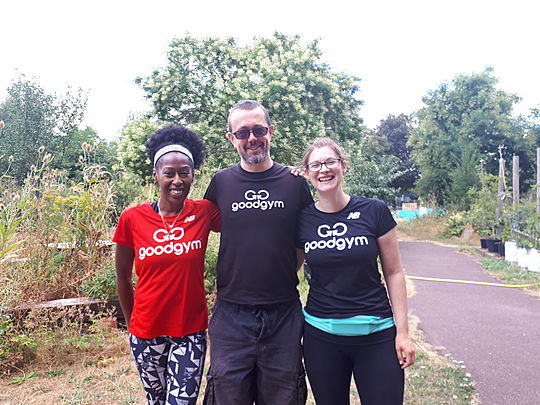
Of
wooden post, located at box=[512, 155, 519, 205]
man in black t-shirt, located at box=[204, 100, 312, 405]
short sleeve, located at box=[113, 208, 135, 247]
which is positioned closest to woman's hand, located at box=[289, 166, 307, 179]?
man in black t-shirt, located at box=[204, 100, 312, 405]

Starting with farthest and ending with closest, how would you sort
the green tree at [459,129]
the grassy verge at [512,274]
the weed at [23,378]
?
1. the green tree at [459,129]
2. the grassy verge at [512,274]
3. the weed at [23,378]

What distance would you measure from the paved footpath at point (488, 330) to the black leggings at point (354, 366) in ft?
6.56

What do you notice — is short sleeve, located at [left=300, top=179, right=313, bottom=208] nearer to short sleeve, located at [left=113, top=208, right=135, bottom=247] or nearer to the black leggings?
the black leggings

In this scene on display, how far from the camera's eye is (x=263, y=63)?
13688mm

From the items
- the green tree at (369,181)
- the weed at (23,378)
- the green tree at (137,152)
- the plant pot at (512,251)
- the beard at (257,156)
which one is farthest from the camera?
the green tree at (137,152)

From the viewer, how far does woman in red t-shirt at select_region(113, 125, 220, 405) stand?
2166mm

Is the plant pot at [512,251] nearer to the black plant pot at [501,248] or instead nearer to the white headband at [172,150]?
the black plant pot at [501,248]

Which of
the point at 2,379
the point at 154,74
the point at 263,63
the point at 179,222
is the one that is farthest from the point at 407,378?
the point at 154,74

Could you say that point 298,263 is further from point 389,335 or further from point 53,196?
point 53,196

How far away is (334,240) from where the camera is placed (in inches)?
84.4

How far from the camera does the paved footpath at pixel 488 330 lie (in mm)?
3832

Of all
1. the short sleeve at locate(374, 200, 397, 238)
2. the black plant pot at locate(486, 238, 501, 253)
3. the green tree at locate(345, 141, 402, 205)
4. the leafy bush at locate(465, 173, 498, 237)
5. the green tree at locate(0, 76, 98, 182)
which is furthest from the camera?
the green tree at locate(0, 76, 98, 182)

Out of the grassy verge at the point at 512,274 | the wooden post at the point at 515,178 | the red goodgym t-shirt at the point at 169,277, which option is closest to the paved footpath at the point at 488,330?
the grassy verge at the point at 512,274

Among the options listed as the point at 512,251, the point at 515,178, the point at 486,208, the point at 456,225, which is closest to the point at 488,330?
the point at 512,251
